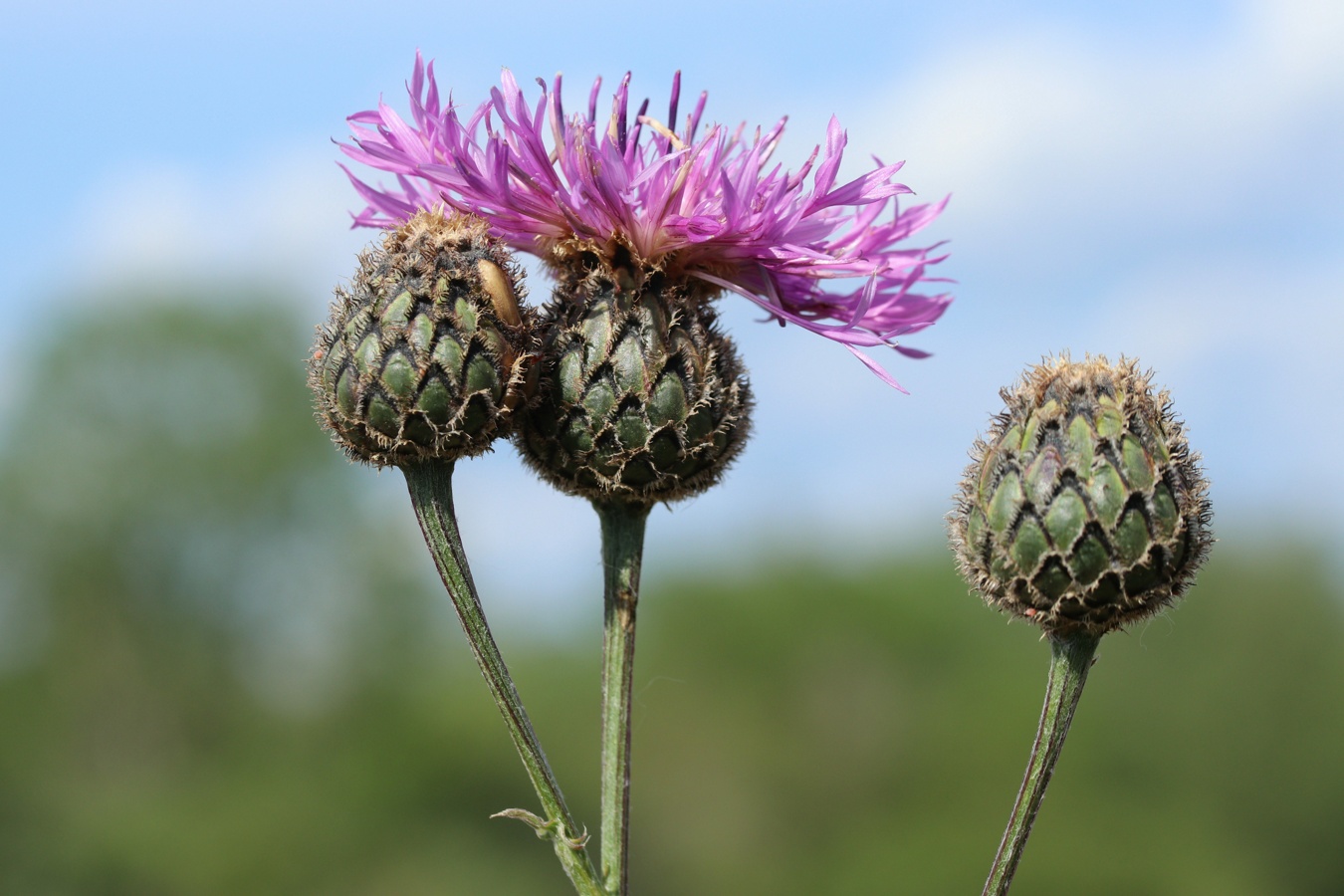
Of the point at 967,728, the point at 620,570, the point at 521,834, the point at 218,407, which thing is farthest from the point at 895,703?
the point at 620,570

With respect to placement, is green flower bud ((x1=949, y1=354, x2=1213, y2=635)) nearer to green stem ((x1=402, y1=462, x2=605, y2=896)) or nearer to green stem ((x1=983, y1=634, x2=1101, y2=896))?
green stem ((x1=983, y1=634, x2=1101, y2=896))

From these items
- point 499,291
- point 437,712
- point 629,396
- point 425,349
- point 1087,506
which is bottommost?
point 437,712

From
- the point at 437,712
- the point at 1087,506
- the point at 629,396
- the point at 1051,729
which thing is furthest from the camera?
the point at 437,712

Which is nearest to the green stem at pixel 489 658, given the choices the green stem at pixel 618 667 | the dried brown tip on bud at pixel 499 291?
the green stem at pixel 618 667

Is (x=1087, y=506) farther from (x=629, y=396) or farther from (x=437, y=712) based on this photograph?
(x=437, y=712)

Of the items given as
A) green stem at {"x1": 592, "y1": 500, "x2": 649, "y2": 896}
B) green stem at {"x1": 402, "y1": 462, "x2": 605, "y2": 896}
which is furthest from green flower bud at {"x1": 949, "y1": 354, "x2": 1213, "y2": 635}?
green stem at {"x1": 402, "y1": 462, "x2": 605, "y2": 896}

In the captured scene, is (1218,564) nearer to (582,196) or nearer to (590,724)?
(590,724)

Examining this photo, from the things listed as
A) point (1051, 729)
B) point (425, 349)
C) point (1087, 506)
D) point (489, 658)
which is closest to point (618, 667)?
point (489, 658)
